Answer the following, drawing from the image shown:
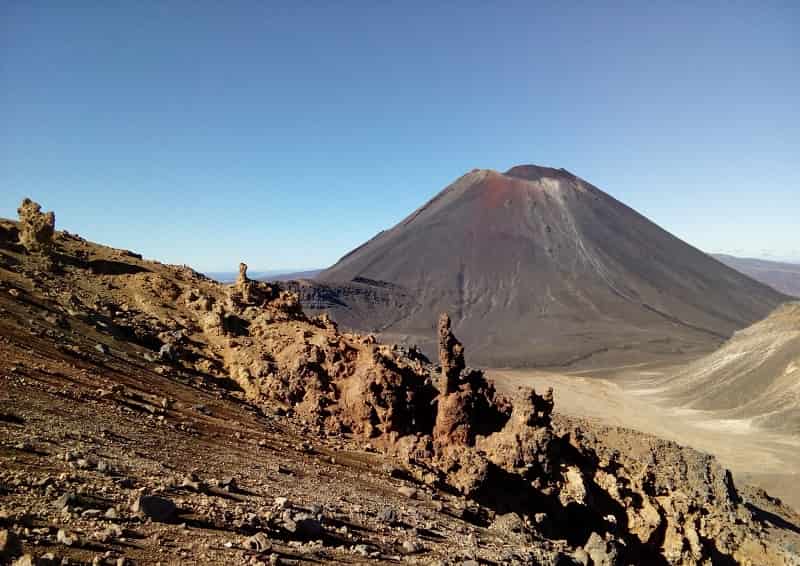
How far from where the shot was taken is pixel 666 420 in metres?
34.7

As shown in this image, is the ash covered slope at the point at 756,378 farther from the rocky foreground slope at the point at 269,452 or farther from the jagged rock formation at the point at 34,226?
the jagged rock formation at the point at 34,226

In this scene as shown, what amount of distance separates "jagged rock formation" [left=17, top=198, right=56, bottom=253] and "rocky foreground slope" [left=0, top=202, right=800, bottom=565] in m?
0.03

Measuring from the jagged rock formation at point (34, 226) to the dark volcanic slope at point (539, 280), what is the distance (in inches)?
1946

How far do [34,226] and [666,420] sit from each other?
36.7 metres

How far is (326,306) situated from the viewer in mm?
69438

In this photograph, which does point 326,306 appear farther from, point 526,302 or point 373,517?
point 373,517

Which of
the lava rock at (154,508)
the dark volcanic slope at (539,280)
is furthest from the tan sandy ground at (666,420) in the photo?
the lava rock at (154,508)

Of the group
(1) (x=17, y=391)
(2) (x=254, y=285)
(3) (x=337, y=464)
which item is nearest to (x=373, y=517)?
(3) (x=337, y=464)

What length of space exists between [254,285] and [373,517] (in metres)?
8.21

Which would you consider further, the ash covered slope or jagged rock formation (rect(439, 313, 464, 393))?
the ash covered slope

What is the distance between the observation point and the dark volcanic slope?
66.3m

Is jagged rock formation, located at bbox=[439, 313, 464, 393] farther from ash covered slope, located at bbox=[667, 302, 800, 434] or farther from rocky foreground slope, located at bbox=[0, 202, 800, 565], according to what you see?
ash covered slope, located at bbox=[667, 302, 800, 434]

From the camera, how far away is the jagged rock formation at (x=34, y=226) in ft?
37.3

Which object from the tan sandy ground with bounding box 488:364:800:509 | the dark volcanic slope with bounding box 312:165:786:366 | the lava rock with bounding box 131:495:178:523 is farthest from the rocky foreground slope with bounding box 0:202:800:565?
the dark volcanic slope with bounding box 312:165:786:366
